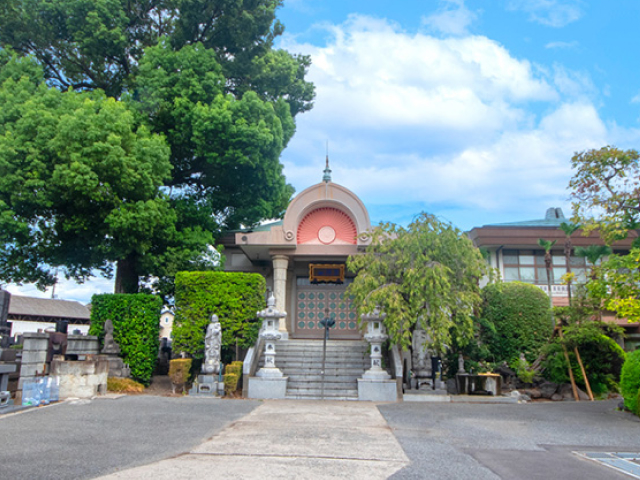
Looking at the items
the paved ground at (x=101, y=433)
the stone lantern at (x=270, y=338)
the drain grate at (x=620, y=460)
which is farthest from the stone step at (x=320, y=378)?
the drain grate at (x=620, y=460)

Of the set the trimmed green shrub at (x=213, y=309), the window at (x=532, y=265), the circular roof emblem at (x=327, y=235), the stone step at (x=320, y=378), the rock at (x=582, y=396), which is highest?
the circular roof emblem at (x=327, y=235)

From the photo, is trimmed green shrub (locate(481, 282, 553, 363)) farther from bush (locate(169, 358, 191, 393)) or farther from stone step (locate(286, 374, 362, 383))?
bush (locate(169, 358, 191, 393))

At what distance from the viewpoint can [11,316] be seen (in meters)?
31.8

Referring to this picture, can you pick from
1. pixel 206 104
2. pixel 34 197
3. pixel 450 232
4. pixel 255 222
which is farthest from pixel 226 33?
pixel 450 232

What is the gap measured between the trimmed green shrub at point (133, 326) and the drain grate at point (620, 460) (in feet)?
39.1

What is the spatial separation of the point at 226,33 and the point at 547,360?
55.9 ft

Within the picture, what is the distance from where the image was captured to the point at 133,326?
A: 1531 cm

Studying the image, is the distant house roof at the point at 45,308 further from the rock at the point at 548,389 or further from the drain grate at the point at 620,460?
the drain grate at the point at 620,460

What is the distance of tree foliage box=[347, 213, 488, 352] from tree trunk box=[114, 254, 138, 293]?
28.7 ft

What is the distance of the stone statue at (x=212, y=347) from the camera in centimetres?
1434

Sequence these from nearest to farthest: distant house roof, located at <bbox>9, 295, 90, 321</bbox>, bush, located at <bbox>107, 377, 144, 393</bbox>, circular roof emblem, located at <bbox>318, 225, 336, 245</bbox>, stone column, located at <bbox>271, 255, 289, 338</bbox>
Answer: bush, located at <bbox>107, 377, 144, 393</bbox> < stone column, located at <bbox>271, 255, 289, 338</bbox> < circular roof emblem, located at <bbox>318, 225, 336, 245</bbox> < distant house roof, located at <bbox>9, 295, 90, 321</bbox>

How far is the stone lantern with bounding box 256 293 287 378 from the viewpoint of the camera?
46.9ft

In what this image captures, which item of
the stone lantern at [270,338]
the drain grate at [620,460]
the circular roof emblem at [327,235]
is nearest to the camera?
the drain grate at [620,460]

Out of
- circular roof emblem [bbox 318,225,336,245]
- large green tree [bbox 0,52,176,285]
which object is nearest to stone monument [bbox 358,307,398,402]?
circular roof emblem [bbox 318,225,336,245]
